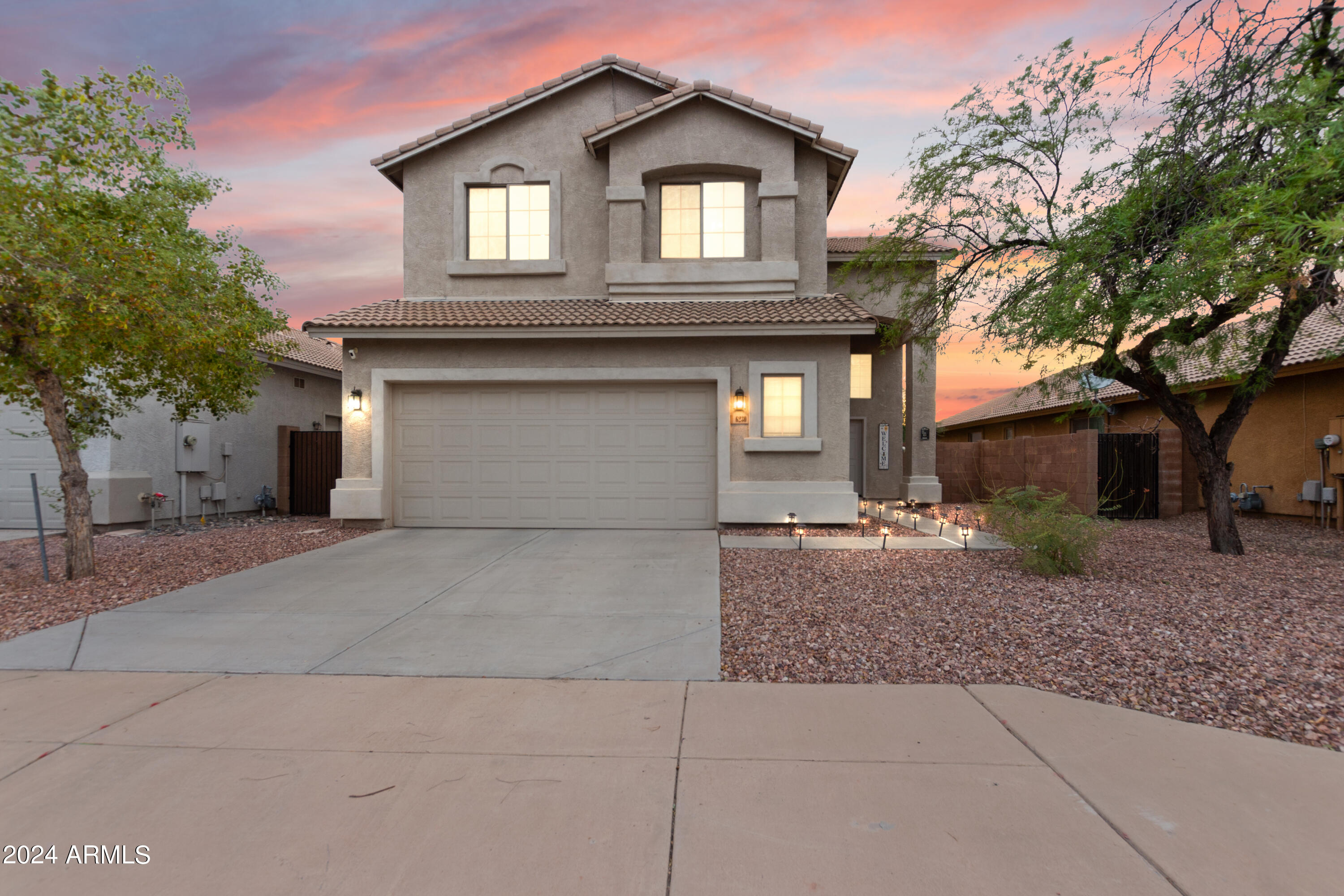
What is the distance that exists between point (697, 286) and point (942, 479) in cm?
1161

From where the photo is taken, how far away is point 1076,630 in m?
4.88

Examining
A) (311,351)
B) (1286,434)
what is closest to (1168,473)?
(1286,434)

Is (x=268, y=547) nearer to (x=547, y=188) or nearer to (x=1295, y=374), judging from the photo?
(x=547, y=188)

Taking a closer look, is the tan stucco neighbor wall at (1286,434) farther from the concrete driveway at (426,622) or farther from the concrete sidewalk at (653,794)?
the concrete driveway at (426,622)

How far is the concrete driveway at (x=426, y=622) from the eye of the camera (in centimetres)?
438

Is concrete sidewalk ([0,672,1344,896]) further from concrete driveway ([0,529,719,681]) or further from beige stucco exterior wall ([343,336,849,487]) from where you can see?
beige stucco exterior wall ([343,336,849,487])

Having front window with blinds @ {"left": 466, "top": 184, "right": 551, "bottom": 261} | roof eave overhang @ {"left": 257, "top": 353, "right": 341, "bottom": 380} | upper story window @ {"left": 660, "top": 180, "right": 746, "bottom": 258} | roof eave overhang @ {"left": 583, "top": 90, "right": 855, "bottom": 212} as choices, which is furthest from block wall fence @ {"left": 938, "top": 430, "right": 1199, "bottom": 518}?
roof eave overhang @ {"left": 257, "top": 353, "right": 341, "bottom": 380}

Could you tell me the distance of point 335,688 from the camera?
12.9 ft

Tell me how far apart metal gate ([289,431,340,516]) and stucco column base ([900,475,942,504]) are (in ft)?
42.1

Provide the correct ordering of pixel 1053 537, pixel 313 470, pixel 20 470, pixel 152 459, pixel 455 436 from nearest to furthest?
1. pixel 1053 537
2. pixel 455 436
3. pixel 20 470
4. pixel 152 459
5. pixel 313 470

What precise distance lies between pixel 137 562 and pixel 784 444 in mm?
9030

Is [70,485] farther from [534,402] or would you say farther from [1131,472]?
[1131,472]

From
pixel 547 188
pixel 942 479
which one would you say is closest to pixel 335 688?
pixel 547 188

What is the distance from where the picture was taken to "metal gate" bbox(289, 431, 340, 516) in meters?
13.1
